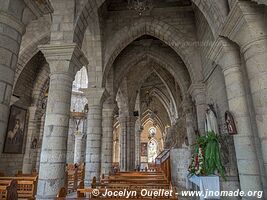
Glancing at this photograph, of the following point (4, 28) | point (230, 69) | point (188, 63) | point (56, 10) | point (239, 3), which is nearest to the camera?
point (4, 28)

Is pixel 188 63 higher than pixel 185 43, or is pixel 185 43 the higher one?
pixel 185 43

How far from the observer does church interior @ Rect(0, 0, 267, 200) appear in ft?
11.8

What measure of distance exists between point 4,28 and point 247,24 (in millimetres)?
4171

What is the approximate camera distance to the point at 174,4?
9.62m

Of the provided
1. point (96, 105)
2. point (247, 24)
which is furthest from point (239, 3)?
point (96, 105)

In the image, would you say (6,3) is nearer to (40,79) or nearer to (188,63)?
(188,63)

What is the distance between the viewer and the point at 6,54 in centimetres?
284

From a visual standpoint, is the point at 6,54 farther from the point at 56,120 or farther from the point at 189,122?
the point at 189,122

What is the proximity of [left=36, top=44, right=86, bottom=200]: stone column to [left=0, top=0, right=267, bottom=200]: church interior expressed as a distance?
0.08ft

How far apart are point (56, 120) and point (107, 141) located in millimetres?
6405

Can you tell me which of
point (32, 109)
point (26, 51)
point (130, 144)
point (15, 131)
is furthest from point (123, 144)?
point (26, 51)

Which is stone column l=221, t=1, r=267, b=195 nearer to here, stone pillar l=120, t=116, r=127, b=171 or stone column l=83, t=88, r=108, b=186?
stone column l=83, t=88, r=108, b=186

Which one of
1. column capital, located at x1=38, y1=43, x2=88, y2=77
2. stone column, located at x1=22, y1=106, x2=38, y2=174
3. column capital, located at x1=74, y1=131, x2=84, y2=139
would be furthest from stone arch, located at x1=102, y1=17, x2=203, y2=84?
column capital, located at x1=74, y1=131, x2=84, y2=139

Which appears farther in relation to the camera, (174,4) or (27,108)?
(27,108)
